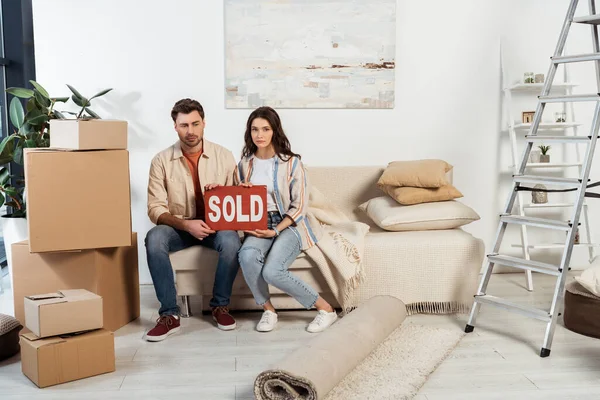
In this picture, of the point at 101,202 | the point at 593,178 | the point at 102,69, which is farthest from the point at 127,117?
the point at 593,178

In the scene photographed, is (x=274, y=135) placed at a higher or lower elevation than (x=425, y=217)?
higher

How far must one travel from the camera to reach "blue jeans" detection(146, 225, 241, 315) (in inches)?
121

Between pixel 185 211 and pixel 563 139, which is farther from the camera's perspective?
pixel 185 211

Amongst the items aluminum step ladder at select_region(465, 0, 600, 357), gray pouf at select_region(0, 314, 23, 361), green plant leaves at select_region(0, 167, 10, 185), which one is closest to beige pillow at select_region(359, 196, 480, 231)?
aluminum step ladder at select_region(465, 0, 600, 357)

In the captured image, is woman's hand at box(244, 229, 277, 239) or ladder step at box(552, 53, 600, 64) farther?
woman's hand at box(244, 229, 277, 239)

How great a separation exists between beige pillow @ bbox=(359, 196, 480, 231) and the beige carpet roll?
0.79 meters

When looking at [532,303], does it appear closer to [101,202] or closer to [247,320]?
[247,320]

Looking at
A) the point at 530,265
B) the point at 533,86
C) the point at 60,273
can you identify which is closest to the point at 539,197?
the point at 533,86

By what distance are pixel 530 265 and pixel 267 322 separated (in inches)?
49.9

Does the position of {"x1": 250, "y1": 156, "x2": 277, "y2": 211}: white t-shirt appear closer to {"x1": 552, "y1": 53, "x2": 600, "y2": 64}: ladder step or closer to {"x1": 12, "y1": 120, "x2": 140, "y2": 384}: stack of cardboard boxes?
{"x1": 12, "y1": 120, "x2": 140, "y2": 384}: stack of cardboard boxes

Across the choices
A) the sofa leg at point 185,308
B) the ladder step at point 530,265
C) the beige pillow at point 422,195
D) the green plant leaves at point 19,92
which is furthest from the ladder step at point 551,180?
the green plant leaves at point 19,92

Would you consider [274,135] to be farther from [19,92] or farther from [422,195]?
[19,92]

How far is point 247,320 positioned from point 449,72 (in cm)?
214

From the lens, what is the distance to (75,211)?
2.84 meters
